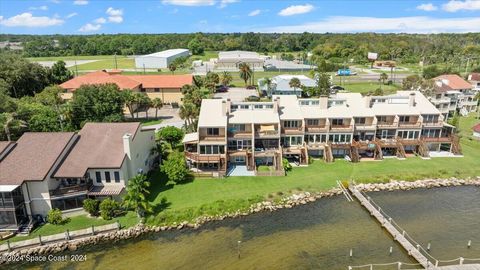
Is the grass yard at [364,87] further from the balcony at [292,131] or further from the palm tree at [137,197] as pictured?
the palm tree at [137,197]

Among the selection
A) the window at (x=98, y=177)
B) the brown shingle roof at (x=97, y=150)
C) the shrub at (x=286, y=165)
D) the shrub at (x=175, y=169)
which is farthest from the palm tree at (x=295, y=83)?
the window at (x=98, y=177)

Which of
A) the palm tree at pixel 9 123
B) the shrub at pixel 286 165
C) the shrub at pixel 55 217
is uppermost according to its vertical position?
the palm tree at pixel 9 123

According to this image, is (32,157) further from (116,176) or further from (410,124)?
(410,124)

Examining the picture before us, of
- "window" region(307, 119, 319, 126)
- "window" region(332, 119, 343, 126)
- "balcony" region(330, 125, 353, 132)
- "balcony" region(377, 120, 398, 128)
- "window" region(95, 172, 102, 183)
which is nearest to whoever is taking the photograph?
"window" region(95, 172, 102, 183)

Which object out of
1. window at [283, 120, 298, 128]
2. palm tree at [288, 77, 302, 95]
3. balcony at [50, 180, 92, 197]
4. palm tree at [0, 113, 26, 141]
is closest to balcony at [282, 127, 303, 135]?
window at [283, 120, 298, 128]

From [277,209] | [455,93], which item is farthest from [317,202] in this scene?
[455,93]

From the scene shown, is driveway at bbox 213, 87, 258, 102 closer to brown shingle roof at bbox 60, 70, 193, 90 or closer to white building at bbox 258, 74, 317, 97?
white building at bbox 258, 74, 317, 97
